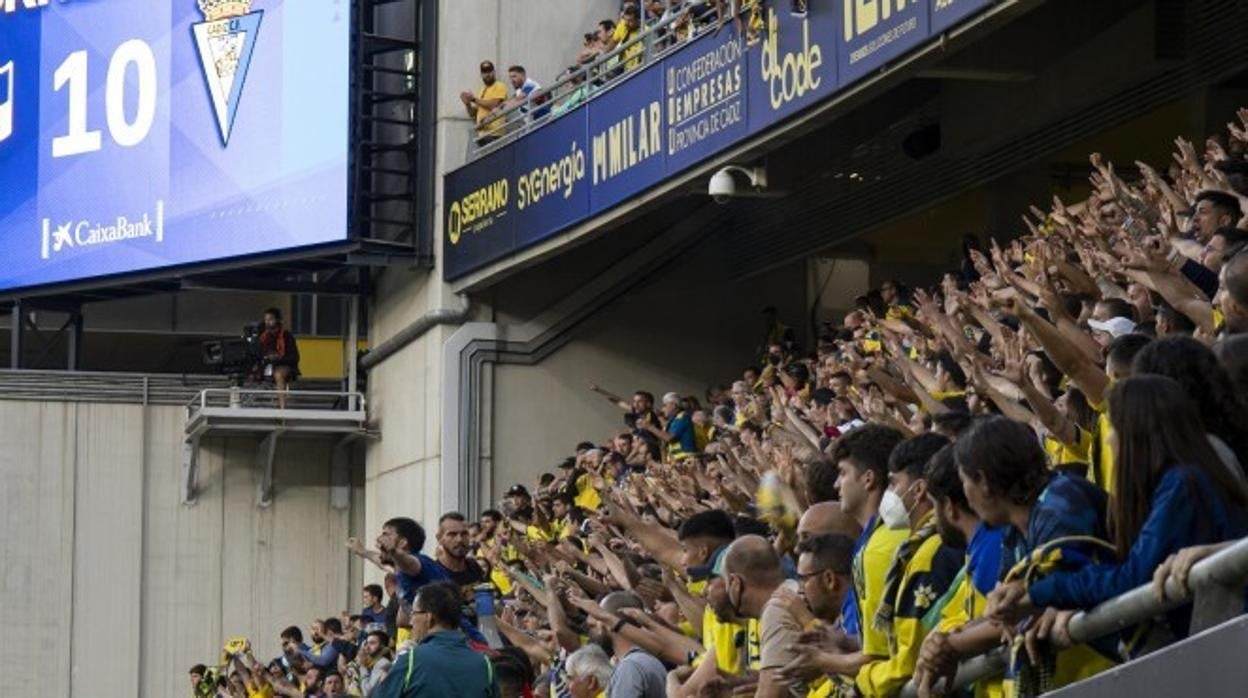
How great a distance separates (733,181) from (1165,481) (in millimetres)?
14521

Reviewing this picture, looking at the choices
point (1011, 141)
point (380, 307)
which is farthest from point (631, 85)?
point (380, 307)

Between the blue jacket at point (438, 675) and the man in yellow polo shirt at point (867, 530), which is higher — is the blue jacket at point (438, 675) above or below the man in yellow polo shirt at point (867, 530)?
below

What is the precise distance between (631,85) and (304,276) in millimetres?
7829

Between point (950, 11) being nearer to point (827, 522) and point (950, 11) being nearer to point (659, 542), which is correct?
point (659, 542)

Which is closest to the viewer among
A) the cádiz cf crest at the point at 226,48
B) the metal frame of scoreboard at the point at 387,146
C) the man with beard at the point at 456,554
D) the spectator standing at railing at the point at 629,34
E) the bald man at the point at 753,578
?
the bald man at the point at 753,578

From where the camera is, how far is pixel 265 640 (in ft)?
96.6

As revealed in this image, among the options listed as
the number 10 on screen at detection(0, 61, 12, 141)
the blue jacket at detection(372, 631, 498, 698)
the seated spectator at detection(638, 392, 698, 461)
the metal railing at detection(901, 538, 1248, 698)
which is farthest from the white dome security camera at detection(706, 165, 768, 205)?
the metal railing at detection(901, 538, 1248, 698)

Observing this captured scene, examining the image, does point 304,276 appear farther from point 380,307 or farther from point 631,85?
point 631,85

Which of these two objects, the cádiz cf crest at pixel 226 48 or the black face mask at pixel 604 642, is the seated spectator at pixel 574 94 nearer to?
the cádiz cf crest at pixel 226 48

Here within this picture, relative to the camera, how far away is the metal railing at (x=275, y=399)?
2855cm

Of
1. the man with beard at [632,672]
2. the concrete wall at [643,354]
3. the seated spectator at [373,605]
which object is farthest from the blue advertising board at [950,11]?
the concrete wall at [643,354]

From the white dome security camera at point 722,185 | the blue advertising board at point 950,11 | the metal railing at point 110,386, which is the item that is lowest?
the metal railing at point 110,386

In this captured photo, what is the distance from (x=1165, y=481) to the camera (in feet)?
19.2

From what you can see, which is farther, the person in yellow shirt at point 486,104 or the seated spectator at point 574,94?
the person in yellow shirt at point 486,104
